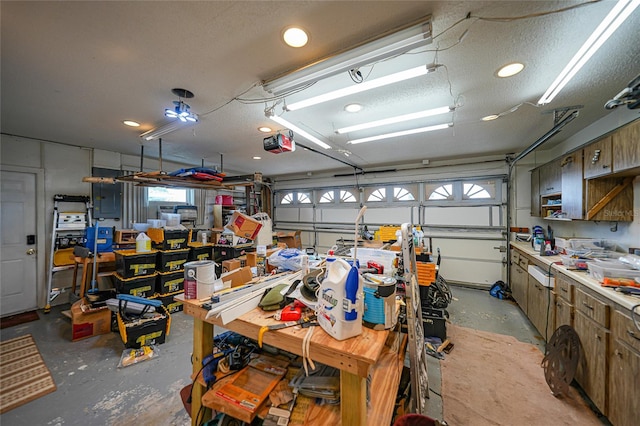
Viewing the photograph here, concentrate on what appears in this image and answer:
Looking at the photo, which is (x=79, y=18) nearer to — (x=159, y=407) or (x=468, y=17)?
(x=468, y=17)

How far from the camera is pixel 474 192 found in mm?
4906

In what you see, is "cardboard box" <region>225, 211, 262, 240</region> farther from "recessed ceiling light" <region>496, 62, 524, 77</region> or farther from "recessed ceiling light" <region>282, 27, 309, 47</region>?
"recessed ceiling light" <region>496, 62, 524, 77</region>

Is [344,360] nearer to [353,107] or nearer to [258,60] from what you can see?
[258,60]

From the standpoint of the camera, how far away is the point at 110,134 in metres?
3.38

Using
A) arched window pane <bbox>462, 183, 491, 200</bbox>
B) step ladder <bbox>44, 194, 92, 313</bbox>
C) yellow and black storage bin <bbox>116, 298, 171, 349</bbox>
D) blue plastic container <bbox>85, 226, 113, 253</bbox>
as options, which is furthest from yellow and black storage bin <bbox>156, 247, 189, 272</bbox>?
arched window pane <bbox>462, 183, 491, 200</bbox>

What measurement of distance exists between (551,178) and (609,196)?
1014mm

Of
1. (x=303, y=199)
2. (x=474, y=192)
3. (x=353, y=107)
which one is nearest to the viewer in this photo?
(x=353, y=107)

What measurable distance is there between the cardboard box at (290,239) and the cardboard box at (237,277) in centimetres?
451

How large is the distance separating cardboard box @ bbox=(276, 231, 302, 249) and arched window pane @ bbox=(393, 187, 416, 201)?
3.04 meters

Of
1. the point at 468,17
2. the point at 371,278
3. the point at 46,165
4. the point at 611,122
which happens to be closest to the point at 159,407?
the point at 371,278

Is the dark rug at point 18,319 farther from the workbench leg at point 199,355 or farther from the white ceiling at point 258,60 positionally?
the workbench leg at point 199,355

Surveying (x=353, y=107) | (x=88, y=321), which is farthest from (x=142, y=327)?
(x=353, y=107)

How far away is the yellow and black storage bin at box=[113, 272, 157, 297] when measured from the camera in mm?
3248

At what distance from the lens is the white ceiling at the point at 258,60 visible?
131cm
